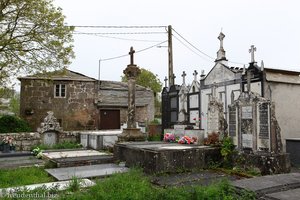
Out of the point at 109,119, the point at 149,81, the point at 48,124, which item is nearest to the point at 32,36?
the point at 48,124

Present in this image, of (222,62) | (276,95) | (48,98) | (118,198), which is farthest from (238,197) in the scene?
(48,98)

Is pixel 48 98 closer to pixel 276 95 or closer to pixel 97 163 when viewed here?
pixel 97 163

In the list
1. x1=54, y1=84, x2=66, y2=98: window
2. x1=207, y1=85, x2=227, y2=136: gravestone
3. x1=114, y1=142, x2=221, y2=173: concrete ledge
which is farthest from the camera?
x1=54, y1=84, x2=66, y2=98: window

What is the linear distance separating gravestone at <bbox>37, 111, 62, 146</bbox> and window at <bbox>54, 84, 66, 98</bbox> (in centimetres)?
533

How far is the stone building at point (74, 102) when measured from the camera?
18.9 m

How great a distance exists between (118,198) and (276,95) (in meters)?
10.2

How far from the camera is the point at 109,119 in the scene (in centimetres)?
2127

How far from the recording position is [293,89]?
12.5m

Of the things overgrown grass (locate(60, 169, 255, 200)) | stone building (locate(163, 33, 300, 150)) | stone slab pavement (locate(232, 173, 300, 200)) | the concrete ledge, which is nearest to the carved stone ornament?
the concrete ledge

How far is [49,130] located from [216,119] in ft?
31.8

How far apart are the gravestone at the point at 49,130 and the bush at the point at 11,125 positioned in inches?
A: 91.8

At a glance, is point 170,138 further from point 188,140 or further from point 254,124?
point 254,124

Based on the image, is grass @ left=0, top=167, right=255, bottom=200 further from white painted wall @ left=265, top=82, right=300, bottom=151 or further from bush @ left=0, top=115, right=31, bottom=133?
bush @ left=0, top=115, right=31, bottom=133

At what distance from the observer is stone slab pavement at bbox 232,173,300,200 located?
4086 millimetres
